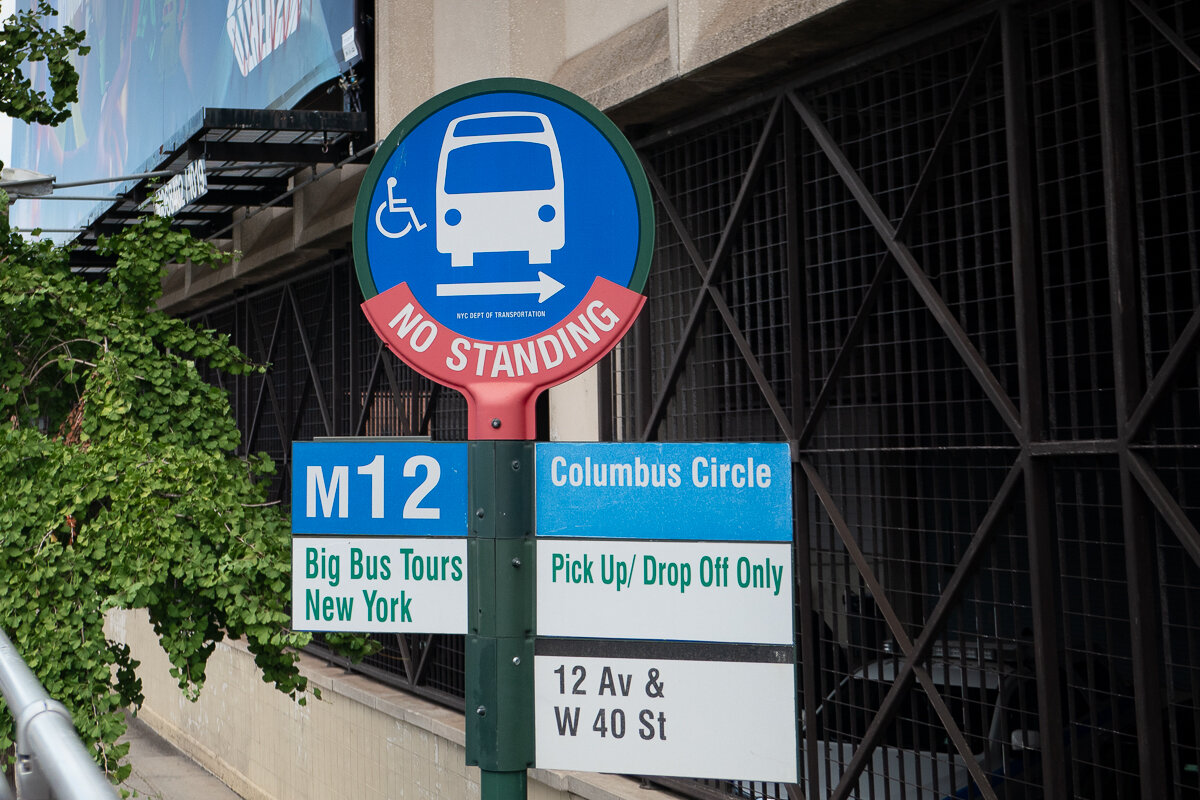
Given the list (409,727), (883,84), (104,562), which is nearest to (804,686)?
(883,84)

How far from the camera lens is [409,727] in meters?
9.34

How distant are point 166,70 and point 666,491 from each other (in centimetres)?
1209

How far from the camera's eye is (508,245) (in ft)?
9.62

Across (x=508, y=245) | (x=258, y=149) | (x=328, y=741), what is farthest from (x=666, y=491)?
(x=328, y=741)

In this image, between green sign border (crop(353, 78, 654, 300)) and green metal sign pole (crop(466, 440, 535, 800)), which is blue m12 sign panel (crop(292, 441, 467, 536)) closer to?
green metal sign pole (crop(466, 440, 535, 800))

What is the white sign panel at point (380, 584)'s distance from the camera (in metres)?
2.92

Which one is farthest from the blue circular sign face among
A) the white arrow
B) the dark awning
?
the dark awning

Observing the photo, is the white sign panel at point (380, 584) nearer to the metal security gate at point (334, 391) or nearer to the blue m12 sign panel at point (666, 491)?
the blue m12 sign panel at point (666, 491)

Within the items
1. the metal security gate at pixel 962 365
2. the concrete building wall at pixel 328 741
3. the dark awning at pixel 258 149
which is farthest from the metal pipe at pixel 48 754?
the dark awning at pixel 258 149

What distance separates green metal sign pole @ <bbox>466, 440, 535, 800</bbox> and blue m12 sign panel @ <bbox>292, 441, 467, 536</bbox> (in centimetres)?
6

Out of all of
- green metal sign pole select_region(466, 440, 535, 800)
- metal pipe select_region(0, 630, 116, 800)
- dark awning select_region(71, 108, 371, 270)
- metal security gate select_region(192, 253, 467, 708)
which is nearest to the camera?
metal pipe select_region(0, 630, 116, 800)

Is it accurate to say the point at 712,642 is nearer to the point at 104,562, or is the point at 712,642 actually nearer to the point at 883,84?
the point at 883,84

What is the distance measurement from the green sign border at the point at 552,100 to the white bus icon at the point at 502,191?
0.07 metres

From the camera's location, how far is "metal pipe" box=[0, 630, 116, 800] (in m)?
1.62
